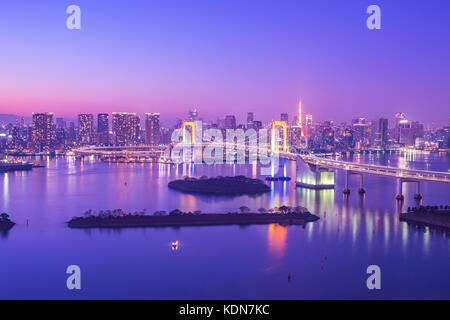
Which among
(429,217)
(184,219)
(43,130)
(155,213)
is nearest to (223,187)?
(155,213)

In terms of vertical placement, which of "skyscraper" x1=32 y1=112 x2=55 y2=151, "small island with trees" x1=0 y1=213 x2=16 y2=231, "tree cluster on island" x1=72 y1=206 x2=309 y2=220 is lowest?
"small island with trees" x1=0 y1=213 x2=16 y2=231

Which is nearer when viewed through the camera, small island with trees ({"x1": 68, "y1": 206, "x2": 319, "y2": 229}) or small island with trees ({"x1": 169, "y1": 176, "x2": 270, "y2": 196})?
small island with trees ({"x1": 68, "y1": 206, "x2": 319, "y2": 229})

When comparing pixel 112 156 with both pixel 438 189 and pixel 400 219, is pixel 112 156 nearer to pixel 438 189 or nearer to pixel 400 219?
pixel 438 189

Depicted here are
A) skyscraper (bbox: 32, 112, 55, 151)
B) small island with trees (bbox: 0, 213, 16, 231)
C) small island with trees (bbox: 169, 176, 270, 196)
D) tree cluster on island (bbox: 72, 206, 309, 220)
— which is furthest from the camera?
skyscraper (bbox: 32, 112, 55, 151)

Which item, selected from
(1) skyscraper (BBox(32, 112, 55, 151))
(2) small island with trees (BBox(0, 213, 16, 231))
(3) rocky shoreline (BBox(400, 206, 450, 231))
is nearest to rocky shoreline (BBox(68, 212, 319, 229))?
(2) small island with trees (BBox(0, 213, 16, 231))

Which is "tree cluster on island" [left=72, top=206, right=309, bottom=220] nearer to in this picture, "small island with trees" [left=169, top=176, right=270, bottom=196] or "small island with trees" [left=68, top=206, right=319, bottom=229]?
"small island with trees" [left=68, top=206, right=319, bottom=229]

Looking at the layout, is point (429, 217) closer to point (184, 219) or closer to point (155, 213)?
point (184, 219)

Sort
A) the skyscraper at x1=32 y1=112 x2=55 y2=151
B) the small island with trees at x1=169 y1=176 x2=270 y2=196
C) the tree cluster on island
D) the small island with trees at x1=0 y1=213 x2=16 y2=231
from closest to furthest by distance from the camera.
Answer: the small island with trees at x1=0 y1=213 x2=16 y2=231, the tree cluster on island, the small island with trees at x1=169 y1=176 x2=270 y2=196, the skyscraper at x1=32 y1=112 x2=55 y2=151

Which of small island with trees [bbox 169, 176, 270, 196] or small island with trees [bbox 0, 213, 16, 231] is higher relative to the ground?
small island with trees [bbox 169, 176, 270, 196]
